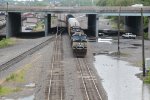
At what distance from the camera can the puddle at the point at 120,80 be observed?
118 ft

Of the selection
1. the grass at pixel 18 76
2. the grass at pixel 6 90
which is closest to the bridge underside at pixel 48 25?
the grass at pixel 18 76

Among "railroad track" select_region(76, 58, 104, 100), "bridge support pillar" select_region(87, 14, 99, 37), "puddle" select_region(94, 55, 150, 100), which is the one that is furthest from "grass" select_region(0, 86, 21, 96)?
"bridge support pillar" select_region(87, 14, 99, 37)

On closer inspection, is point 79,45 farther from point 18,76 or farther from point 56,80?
point 56,80

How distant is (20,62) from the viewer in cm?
5544

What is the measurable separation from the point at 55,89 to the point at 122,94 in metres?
5.68

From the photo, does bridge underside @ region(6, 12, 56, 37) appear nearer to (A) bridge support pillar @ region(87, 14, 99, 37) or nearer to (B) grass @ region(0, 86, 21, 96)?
(A) bridge support pillar @ region(87, 14, 99, 37)

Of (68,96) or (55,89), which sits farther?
(55,89)

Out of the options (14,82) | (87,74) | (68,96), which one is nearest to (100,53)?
(87,74)

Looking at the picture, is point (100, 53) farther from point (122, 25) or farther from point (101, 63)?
point (122, 25)

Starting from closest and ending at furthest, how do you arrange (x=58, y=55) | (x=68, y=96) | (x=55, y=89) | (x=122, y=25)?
(x=68, y=96) < (x=55, y=89) < (x=58, y=55) < (x=122, y=25)

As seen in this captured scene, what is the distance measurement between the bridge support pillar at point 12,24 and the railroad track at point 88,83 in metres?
46.5

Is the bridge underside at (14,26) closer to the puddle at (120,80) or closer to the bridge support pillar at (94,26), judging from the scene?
the bridge support pillar at (94,26)

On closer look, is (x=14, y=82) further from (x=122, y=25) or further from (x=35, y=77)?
(x=122, y=25)

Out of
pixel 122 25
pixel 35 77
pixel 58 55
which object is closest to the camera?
pixel 35 77
